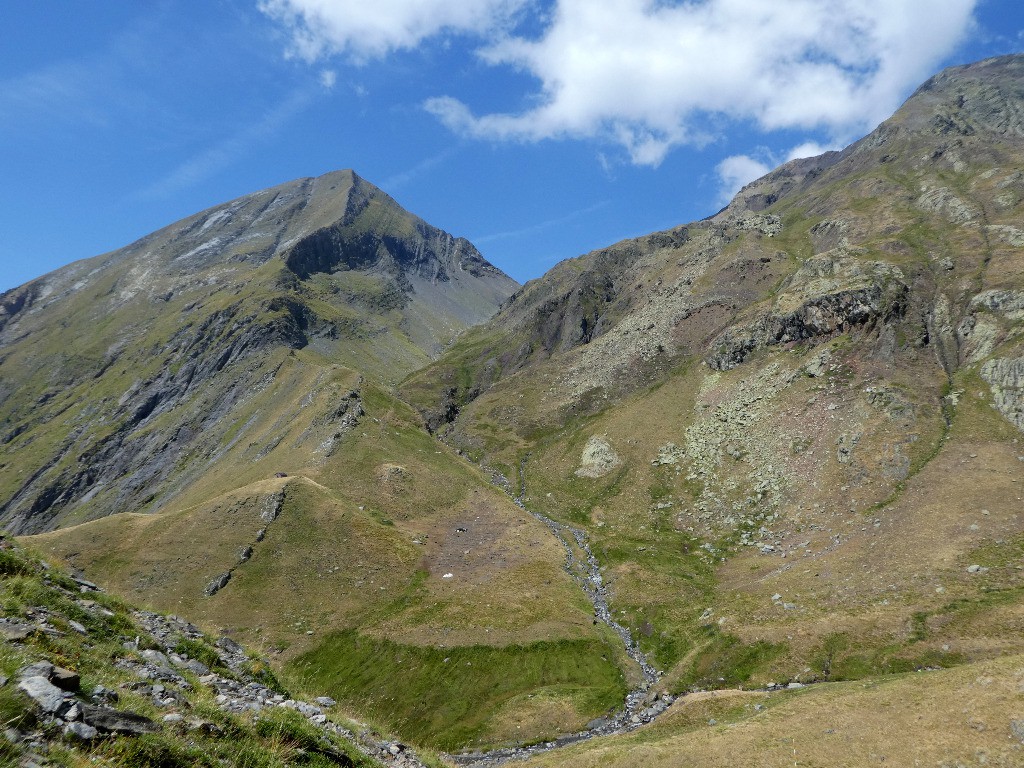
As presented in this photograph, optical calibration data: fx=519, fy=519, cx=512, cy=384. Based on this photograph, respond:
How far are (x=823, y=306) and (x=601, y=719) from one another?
119 metres

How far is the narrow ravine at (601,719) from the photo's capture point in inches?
2160

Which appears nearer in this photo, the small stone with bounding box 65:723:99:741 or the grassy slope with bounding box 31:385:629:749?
the small stone with bounding box 65:723:99:741

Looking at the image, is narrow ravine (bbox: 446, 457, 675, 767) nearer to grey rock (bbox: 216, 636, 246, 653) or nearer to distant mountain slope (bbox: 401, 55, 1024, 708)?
distant mountain slope (bbox: 401, 55, 1024, 708)

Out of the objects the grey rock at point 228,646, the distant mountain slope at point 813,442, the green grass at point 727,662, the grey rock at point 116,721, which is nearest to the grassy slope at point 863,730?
the green grass at point 727,662

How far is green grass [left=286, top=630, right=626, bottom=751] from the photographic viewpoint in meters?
61.6

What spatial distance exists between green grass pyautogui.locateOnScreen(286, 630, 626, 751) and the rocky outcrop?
103457mm

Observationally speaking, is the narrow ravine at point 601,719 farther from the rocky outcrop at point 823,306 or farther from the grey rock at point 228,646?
the rocky outcrop at point 823,306

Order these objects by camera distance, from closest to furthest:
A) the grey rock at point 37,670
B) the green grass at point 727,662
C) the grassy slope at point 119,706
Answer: the grassy slope at point 119,706 < the grey rock at point 37,670 < the green grass at point 727,662

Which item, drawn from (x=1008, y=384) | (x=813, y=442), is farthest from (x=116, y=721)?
(x=1008, y=384)

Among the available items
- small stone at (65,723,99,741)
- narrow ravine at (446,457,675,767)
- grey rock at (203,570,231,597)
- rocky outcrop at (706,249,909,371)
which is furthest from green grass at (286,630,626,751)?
rocky outcrop at (706,249,909,371)

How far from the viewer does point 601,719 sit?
58188mm

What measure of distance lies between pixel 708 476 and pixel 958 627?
212 feet

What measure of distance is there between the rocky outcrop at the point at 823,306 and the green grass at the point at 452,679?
339 feet

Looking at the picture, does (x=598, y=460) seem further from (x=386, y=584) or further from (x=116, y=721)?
(x=116, y=721)
